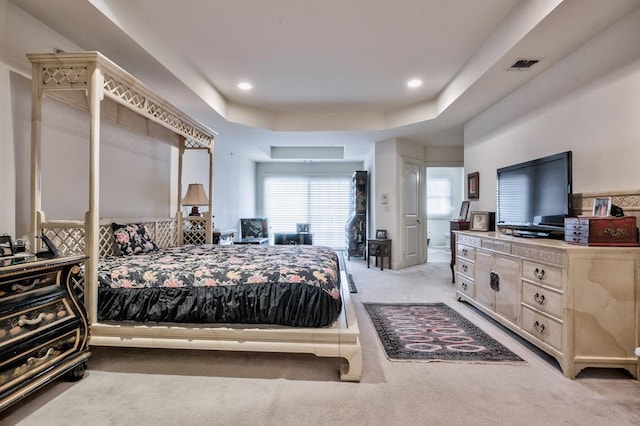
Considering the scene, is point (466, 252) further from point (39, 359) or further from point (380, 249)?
point (39, 359)

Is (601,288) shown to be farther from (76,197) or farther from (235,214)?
(235,214)

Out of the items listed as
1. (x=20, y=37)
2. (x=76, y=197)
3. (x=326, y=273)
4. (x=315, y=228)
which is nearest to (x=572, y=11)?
(x=326, y=273)

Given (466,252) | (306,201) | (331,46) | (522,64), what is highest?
(331,46)

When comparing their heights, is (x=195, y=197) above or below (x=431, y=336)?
above

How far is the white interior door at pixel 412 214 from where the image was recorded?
19.1 ft

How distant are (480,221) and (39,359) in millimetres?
4157

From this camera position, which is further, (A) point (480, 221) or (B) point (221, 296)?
(A) point (480, 221)

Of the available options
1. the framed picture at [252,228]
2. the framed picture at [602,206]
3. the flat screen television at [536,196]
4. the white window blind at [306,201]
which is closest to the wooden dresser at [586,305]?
the framed picture at [602,206]

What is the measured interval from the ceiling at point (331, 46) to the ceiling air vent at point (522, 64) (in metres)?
0.07

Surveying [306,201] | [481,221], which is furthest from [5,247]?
[306,201]

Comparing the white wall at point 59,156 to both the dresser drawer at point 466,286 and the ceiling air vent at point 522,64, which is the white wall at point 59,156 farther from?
the ceiling air vent at point 522,64

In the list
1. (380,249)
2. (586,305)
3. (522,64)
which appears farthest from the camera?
(380,249)

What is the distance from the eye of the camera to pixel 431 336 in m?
2.63

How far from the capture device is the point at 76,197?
2.57 meters
